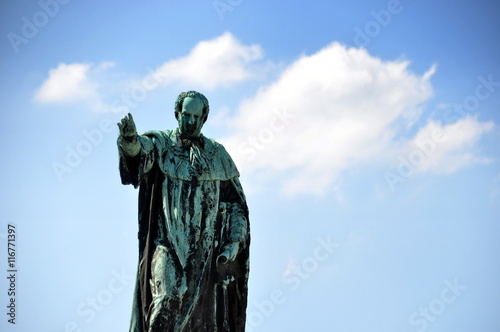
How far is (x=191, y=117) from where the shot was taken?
14.8 m

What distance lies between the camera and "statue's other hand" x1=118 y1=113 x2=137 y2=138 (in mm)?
13747

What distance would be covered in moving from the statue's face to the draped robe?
0.47 feet

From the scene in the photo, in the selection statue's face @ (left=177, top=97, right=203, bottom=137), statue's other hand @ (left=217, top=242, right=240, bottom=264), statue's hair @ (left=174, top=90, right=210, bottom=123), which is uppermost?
statue's hair @ (left=174, top=90, right=210, bottom=123)

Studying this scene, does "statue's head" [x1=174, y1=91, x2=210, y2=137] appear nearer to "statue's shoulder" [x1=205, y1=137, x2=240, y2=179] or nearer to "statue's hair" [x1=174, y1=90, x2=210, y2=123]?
"statue's hair" [x1=174, y1=90, x2=210, y2=123]

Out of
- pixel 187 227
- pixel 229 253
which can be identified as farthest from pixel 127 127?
pixel 229 253

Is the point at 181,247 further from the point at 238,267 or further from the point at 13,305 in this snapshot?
the point at 13,305

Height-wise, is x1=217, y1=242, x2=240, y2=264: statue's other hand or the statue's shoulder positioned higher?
the statue's shoulder

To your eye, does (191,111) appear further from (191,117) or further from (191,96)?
(191,96)

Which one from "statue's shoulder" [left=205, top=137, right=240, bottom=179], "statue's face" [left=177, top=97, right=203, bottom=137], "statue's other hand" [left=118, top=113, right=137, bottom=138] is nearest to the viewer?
"statue's other hand" [left=118, top=113, right=137, bottom=138]

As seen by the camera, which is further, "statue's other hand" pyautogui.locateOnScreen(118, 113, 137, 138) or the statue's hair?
the statue's hair

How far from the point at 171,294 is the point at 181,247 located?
0.64m

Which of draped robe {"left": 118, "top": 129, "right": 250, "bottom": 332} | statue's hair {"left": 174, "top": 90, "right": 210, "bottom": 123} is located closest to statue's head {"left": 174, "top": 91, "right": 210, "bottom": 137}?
statue's hair {"left": 174, "top": 90, "right": 210, "bottom": 123}

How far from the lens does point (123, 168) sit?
1425 cm

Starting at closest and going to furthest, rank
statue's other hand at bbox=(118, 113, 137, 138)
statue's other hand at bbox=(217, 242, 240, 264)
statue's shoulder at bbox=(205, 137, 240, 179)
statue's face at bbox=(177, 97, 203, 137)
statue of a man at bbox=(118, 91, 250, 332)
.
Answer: statue's other hand at bbox=(118, 113, 137, 138) < statue of a man at bbox=(118, 91, 250, 332) < statue's other hand at bbox=(217, 242, 240, 264) < statue's face at bbox=(177, 97, 203, 137) < statue's shoulder at bbox=(205, 137, 240, 179)
